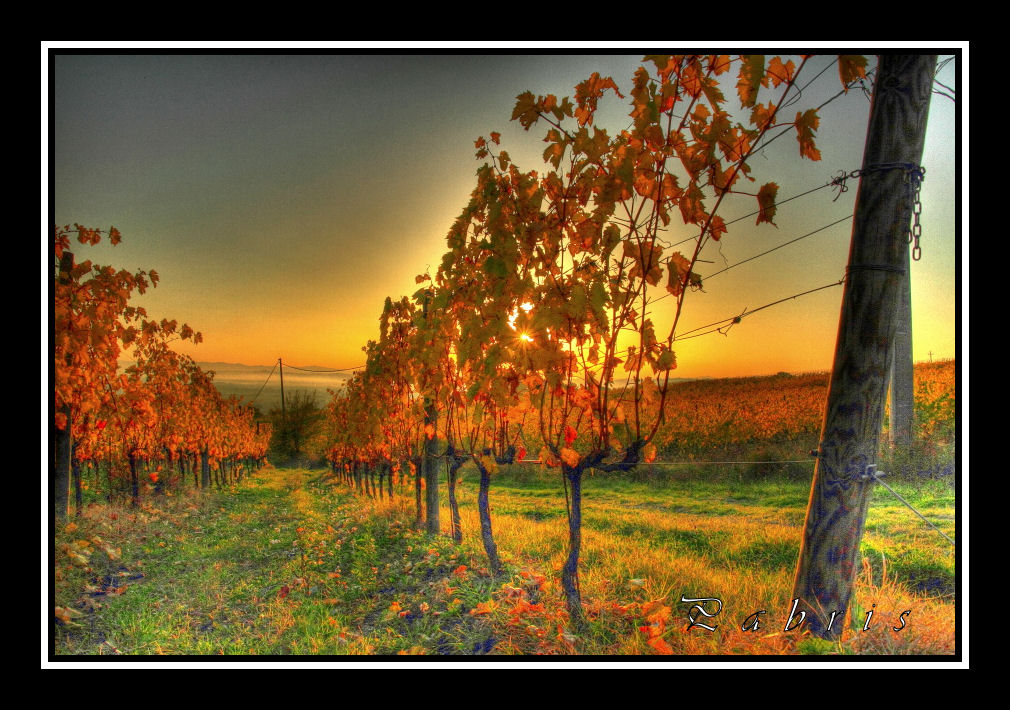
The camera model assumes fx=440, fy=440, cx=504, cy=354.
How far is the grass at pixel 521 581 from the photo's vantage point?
6.14 feet

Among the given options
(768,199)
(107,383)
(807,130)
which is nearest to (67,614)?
(107,383)

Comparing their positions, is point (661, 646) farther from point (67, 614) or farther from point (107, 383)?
point (107, 383)

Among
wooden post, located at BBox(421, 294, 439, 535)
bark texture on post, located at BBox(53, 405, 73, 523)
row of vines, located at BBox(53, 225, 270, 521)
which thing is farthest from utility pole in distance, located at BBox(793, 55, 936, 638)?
bark texture on post, located at BBox(53, 405, 73, 523)

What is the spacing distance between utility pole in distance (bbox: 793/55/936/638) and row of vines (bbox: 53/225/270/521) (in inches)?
124

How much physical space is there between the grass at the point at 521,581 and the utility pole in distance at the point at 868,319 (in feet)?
1.34

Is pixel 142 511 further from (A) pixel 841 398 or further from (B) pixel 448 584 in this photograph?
(A) pixel 841 398

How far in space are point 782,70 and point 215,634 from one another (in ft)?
11.5

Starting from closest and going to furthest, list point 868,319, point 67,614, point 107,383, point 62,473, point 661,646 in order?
point 868,319
point 661,646
point 67,614
point 62,473
point 107,383

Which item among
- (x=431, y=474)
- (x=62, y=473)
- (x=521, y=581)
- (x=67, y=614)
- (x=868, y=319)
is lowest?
(x=67, y=614)

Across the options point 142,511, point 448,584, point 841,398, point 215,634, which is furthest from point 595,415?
point 142,511

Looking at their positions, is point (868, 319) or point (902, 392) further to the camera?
point (902, 392)

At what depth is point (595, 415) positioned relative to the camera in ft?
5.62

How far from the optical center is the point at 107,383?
10.9ft

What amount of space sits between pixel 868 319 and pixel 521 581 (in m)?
1.90
